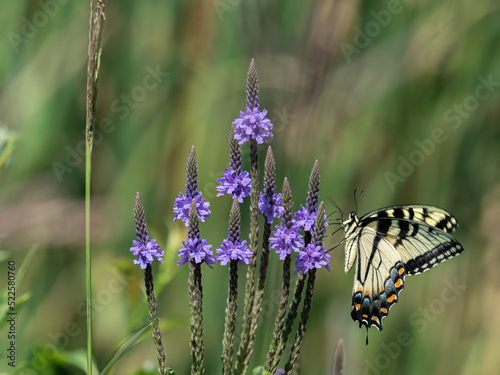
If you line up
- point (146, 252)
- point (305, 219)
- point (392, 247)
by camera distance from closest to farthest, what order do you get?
point (146, 252), point (305, 219), point (392, 247)

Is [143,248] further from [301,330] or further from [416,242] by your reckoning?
[416,242]

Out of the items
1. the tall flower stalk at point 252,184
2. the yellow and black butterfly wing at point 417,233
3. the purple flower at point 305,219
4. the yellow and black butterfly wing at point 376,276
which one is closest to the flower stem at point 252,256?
the tall flower stalk at point 252,184

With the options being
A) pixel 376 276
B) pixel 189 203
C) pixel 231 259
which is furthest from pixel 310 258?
pixel 376 276

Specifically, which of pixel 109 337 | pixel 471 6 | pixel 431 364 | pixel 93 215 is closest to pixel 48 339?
pixel 109 337

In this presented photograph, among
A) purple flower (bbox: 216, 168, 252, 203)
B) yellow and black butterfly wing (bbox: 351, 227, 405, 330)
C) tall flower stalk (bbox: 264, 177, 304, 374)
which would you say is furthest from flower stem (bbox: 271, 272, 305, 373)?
yellow and black butterfly wing (bbox: 351, 227, 405, 330)

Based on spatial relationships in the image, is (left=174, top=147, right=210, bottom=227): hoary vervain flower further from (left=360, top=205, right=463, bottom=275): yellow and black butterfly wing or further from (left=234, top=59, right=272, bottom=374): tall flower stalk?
(left=360, top=205, right=463, bottom=275): yellow and black butterfly wing

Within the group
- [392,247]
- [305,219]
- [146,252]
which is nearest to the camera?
[146,252]

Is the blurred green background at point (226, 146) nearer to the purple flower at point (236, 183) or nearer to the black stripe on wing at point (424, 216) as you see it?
the black stripe on wing at point (424, 216)
